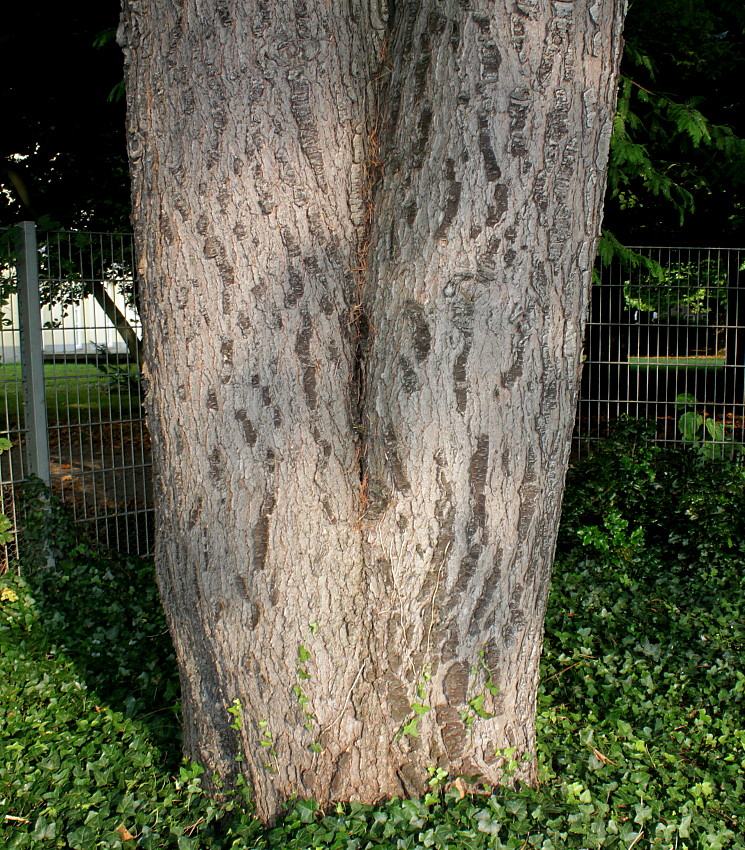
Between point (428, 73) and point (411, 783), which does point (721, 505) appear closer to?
point (411, 783)

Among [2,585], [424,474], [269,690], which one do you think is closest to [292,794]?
[269,690]

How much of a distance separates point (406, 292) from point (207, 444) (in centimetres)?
72

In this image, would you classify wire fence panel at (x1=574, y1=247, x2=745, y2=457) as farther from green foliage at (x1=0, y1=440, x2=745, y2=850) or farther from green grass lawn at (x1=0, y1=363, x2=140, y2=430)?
green grass lawn at (x1=0, y1=363, x2=140, y2=430)

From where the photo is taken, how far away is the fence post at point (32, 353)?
5.00 metres

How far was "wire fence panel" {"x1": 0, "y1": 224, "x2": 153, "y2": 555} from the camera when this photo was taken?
5145 mm

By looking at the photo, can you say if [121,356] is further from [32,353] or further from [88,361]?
[32,353]

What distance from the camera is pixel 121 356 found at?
5.52m

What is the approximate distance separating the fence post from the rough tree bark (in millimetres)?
3062

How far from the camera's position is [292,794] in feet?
7.96

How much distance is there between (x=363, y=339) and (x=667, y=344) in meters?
5.53

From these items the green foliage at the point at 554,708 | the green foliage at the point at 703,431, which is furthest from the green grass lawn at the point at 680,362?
the green foliage at the point at 554,708

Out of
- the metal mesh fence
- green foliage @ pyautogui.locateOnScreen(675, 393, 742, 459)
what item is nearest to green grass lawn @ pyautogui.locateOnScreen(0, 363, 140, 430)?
the metal mesh fence

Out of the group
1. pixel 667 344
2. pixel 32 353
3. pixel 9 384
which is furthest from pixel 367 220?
pixel 667 344

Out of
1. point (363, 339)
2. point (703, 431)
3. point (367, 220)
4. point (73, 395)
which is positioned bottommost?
point (703, 431)
